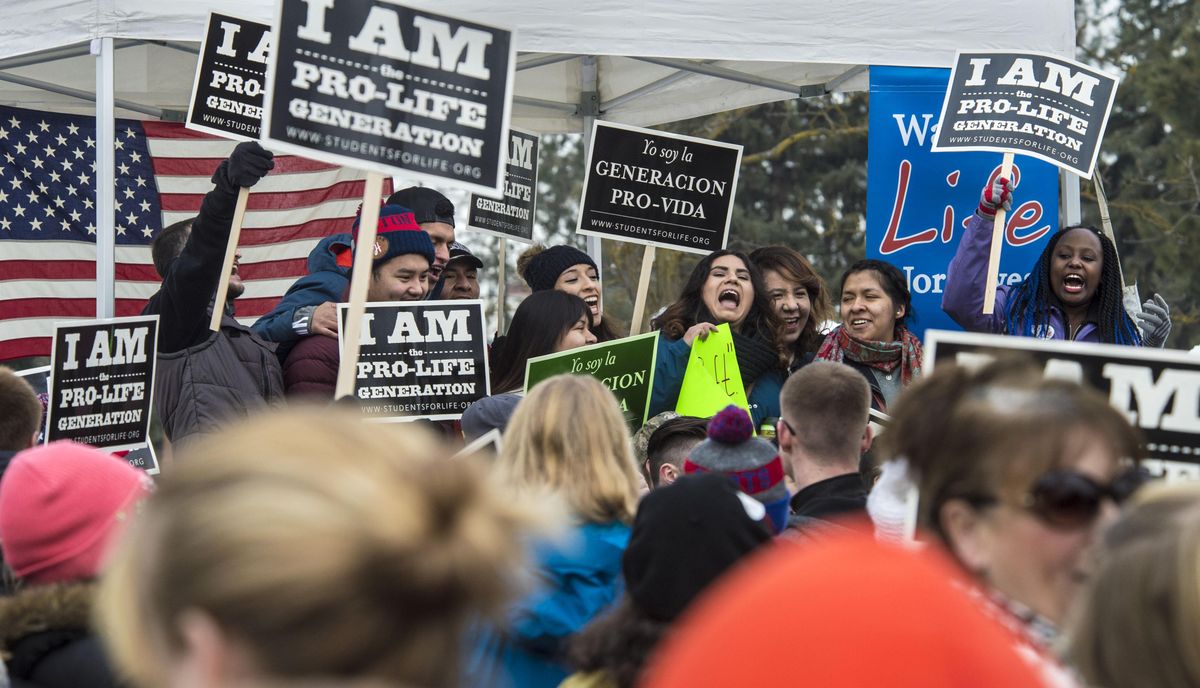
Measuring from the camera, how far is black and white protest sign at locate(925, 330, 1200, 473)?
304cm

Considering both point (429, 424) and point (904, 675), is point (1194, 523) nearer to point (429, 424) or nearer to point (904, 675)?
point (904, 675)

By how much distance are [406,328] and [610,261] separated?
15.0 metres

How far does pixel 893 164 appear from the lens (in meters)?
7.30

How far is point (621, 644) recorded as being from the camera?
2.76 metres

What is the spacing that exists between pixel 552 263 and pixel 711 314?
0.93 metres

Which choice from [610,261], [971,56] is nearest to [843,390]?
[971,56]

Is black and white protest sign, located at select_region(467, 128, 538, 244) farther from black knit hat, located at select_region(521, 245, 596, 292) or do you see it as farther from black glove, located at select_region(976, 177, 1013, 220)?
black glove, located at select_region(976, 177, 1013, 220)

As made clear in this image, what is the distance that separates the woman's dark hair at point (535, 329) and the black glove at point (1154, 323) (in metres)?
2.53

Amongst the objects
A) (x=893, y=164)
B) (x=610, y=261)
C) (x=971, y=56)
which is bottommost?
(x=610, y=261)

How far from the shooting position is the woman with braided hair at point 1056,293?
6059 millimetres

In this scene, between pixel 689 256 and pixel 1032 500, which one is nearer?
pixel 1032 500

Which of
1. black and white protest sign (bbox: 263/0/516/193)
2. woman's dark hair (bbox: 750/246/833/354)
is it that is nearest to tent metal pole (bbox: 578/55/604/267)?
woman's dark hair (bbox: 750/246/833/354)

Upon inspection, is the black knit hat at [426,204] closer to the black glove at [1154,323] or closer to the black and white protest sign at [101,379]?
the black and white protest sign at [101,379]

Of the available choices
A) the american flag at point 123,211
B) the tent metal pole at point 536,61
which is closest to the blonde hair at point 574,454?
the tent metal pole at point 536,61
